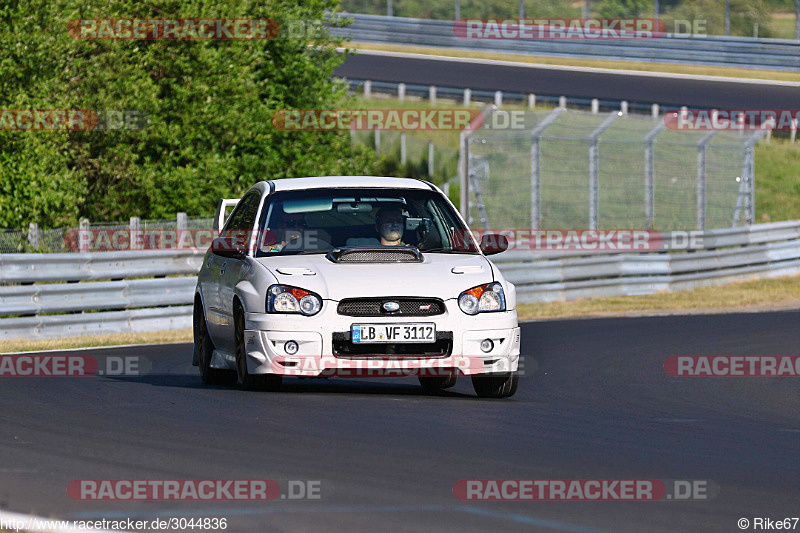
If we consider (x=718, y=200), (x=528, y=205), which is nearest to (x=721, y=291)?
(x=718, y=200)

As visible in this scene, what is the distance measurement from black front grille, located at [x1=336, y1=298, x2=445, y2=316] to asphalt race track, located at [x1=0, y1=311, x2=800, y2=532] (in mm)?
625

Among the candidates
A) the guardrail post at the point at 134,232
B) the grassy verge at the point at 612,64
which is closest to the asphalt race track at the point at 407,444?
the guardrail post at the point at 134,232

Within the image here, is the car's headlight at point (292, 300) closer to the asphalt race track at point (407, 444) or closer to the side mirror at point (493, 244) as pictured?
the asphalt race track at point (407, 444)

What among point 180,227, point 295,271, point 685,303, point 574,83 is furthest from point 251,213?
point 574,83

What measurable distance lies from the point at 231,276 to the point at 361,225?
1.04m

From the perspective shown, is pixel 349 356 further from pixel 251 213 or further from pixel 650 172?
pixel 650 172

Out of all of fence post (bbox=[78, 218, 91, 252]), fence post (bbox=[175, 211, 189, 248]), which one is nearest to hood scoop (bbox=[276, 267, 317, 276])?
fence post (bbox=[78, 218, 91, 252])

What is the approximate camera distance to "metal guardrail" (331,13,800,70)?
4325 centimetres

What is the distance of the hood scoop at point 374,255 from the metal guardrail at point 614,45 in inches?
1266

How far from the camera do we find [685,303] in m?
23.9

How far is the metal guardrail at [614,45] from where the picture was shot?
142ft

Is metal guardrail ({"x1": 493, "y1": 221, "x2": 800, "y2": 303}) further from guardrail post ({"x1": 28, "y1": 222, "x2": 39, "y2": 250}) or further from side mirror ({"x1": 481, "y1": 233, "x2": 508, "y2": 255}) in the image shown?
side mirror ({"x1": 481, "y1": 233, "x2": 508, "y2": 255})

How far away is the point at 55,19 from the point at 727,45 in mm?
25336

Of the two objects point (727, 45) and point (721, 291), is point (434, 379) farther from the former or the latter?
point (727, 45)
